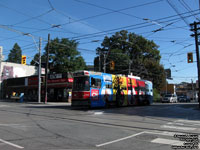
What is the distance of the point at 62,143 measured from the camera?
6.52m

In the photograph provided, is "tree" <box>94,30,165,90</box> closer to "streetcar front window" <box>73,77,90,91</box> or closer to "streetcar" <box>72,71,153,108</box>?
"streetcar" <box>72,71,153,108</box>

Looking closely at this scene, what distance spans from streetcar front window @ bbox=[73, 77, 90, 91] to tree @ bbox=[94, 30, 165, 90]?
106ft

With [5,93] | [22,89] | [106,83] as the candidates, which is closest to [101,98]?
[106,83]

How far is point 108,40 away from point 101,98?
43.7 metres

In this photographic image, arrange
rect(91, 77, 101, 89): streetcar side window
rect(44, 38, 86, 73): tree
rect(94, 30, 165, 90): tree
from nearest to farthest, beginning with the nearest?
rect(91, 77, 101, 89): streetcar side window → rect(44, 38, 86, 73): tree → rect(94, 30, 165, 90): tree

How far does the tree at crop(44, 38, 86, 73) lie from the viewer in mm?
51875

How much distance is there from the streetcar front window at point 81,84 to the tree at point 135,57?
32.2 m

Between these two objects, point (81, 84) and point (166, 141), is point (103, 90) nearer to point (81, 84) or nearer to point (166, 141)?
point (81, 84)

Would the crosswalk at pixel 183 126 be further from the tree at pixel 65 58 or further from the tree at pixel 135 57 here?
the tree at pixel 65 58

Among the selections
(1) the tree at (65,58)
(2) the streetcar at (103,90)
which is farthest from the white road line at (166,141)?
(1) the tree at (65,58)

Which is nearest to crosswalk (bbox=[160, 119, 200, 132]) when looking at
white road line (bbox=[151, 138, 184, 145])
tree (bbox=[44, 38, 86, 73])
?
white road line (bbox=[151, 138, 184, 145])

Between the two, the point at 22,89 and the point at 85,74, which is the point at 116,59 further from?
the point at 85,74

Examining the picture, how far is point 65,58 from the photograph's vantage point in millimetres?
52125

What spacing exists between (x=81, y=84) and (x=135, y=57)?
42132 mm
